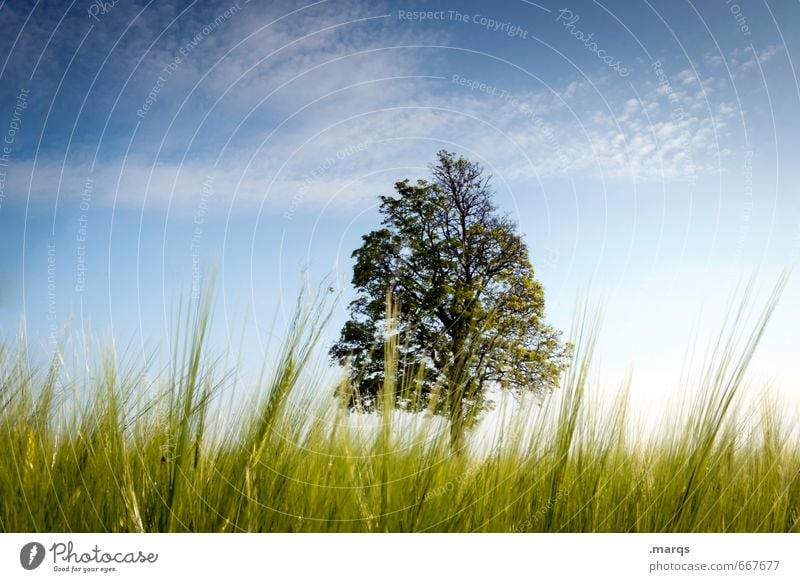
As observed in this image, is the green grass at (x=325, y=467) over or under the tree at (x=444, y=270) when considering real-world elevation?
under

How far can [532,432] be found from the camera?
2.83 meters

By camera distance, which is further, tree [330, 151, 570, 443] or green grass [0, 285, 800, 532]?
tree [330, 151, 570, 443]

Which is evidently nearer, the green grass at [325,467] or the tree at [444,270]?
the green grass at [325,467]

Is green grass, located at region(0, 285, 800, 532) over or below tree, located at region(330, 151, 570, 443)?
below

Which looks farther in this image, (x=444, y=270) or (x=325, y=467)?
(x=444, y=270)

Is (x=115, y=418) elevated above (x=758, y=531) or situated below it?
above
